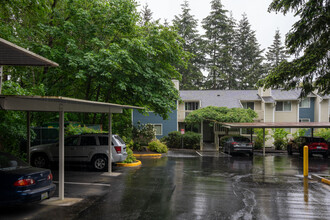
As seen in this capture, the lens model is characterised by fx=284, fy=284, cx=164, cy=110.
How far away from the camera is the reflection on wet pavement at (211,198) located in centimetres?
719

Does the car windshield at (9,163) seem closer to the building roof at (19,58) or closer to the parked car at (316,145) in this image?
the building roof at (19,58)

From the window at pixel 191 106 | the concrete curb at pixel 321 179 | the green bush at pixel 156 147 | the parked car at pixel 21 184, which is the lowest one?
the concrete curb at pixel 321 179

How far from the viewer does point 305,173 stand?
13328 mm

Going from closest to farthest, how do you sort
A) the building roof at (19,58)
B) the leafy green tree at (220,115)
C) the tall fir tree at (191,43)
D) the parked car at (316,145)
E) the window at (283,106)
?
1. the building roof at (19,58)
2. the parked car at (316,145)
3. the leafy green tree at (220,115)
4. the window at (283,106)
5. the tall fir tree at (191,43)

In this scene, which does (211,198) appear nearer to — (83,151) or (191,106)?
(83,151)

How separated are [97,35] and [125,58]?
11.4 feet

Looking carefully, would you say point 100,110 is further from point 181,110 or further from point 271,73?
point 181,110

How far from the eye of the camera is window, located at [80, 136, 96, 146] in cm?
1376

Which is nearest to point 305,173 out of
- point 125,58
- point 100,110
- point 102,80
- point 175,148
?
point 100,110

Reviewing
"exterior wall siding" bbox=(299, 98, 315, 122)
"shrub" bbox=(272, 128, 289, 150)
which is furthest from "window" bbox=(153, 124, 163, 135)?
"exterior wall siding" bbox=(299, 98, 315, 122)

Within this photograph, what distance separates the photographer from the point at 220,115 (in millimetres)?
28938

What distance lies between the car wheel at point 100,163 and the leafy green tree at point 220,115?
16620 millimetres

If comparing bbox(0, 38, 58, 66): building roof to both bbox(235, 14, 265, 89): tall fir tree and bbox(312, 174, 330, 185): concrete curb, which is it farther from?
bbox(235, 14, 265, 89): tall fir tree

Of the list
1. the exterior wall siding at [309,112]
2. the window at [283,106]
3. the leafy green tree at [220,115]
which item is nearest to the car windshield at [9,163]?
the leafy green tree at [220,115]
